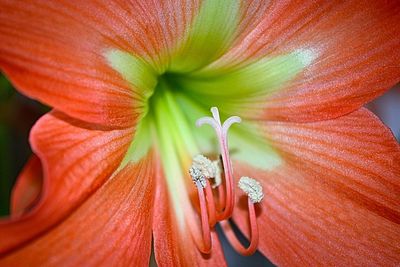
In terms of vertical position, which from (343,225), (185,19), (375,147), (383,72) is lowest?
(343,225)

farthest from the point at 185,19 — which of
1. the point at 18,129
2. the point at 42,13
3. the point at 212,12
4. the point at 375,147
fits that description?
the point at 18,129

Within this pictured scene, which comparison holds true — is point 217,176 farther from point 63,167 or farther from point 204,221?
point 63,167

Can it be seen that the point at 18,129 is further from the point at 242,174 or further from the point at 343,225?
the point at 343,225

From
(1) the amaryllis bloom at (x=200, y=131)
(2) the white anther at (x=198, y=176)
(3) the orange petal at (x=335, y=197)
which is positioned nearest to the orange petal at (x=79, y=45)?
(1) the amaryllis bloom at (x=200, y=131)

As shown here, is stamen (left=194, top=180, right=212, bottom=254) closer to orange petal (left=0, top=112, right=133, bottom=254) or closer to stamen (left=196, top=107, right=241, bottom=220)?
stamen (left=196, top=107, right=241, bottom=220)

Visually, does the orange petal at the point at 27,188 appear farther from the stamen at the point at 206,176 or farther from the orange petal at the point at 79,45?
the stamen at the point at 206,176
